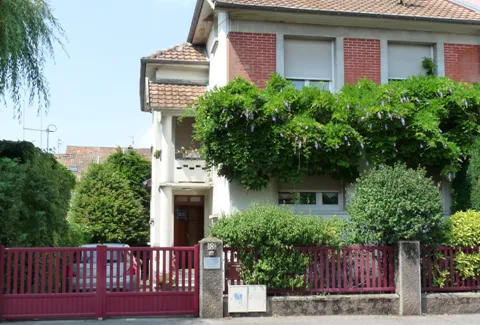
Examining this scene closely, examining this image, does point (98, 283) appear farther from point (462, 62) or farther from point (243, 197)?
point (462, 62)

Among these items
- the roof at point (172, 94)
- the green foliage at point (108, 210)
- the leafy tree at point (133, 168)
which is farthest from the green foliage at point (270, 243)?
the leafy tree at point (133, 168)

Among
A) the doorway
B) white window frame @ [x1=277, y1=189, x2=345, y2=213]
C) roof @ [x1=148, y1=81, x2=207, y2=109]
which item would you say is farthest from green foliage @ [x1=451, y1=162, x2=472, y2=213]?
the doorway

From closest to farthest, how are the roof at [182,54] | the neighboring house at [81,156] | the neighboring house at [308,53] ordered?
the neighboring house at [308,53] → the roof at [182,54] → the neighboring house at [81,156]

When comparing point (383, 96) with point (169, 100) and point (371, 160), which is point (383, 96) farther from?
point (169, 100)

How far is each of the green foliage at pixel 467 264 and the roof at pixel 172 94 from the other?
28.0 ft

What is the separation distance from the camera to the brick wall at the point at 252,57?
13.9 m

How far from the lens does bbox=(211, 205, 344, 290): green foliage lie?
34.9ft

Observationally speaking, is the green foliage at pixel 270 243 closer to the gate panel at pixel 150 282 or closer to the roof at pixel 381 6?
the gate panel at pixel 150 282

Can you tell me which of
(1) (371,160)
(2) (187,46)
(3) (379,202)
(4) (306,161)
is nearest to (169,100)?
(2) (187,46)

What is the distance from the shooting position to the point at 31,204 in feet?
41.3

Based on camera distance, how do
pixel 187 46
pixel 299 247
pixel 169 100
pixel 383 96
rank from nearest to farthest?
pixel 299 247 < pixel 383 96 < pixel 169 100 < pixel 187 46

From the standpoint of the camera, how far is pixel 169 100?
16219 millimetres

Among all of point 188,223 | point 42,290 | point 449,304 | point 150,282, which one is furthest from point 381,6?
point 42,290

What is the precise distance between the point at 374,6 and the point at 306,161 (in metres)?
5.35
